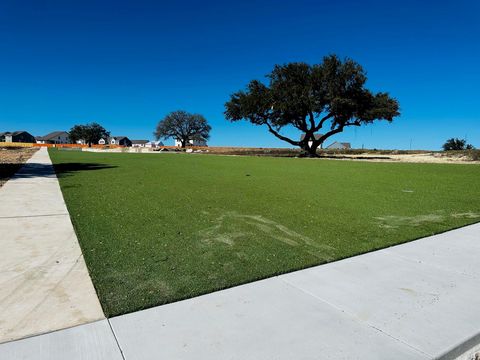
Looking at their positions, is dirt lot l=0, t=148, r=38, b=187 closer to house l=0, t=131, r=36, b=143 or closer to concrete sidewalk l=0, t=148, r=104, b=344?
concrete sidewalk l=0, t=148, r=104, b=344

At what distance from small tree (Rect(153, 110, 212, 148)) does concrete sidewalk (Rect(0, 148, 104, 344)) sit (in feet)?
284

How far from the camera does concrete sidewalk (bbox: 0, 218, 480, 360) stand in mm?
2068

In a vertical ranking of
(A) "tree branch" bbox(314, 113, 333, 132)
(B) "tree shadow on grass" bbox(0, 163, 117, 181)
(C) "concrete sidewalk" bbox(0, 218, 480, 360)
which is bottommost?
(C) "concrete sidewalk" bbox(0, 218, 480, 360)

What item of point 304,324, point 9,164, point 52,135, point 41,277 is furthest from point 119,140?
point 304,324

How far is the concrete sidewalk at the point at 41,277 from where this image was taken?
2395 millimetres

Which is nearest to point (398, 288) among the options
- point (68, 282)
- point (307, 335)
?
point (307, 335)

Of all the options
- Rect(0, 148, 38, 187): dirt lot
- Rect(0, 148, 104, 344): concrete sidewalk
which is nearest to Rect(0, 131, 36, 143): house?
Rect(0, 148, 38, 187): dirt lot

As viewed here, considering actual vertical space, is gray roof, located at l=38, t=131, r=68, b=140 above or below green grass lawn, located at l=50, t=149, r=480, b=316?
above

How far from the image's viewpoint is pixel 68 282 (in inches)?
120

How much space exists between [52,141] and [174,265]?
476 ft

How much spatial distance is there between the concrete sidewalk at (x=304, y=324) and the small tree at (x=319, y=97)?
3230 cm

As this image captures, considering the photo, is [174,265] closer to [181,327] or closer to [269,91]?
[181,327]

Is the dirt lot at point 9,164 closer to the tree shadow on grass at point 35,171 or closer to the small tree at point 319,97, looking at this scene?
the tree shadow on grass at point 35,171

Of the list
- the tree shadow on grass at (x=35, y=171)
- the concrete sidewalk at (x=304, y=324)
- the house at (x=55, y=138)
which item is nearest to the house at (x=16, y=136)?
the house at (x=55, y=138)
